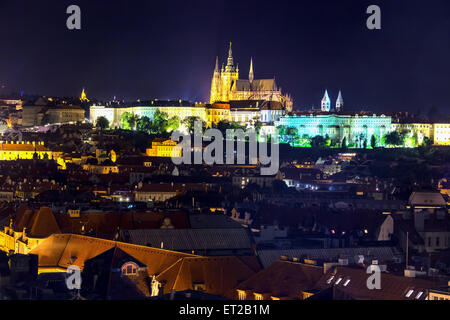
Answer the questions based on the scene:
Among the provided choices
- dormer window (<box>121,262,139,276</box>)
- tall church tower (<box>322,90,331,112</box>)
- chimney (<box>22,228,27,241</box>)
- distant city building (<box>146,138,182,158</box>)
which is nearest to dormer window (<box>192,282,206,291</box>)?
dormer window (<box>121,262,139,276</box>)

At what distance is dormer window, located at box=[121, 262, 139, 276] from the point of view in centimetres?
2931

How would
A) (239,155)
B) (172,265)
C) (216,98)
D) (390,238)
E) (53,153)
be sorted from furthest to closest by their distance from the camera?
(216,98) → (53,153) → (239,155) → (390,238) → (172,265)

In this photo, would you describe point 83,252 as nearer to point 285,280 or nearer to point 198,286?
point 198,286

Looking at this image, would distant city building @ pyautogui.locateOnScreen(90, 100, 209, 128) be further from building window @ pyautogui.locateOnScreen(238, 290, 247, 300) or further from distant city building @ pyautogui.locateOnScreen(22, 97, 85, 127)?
building window @ pyautogui.locateOnScreen(238, 290, 247, 300)

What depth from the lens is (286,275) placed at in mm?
28359

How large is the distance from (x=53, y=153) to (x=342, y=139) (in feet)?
144

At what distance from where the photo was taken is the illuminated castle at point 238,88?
542ft

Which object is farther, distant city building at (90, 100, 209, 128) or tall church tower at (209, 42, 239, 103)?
tall church tower at (209, 42, 239, 103)

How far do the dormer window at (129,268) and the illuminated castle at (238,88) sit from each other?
134 m

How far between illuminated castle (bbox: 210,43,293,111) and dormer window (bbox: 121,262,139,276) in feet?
440

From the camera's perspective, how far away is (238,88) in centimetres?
16688
